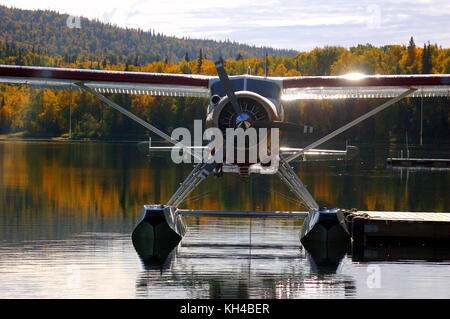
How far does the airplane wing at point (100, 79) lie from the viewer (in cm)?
1355

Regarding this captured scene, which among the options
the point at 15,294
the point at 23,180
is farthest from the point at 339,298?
the point at 23,180

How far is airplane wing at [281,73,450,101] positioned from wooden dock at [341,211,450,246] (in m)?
1.96

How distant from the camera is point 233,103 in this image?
41.5ft

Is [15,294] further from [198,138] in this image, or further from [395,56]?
[395,56]

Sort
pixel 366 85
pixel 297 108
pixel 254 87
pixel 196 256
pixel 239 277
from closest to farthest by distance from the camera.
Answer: pixel 239 277 < pixel 196 256 < pixel 254 87 < pixel 366 85 < pixel 297 108

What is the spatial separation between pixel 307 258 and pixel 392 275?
1619 mm

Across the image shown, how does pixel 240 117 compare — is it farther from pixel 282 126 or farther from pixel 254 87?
pixel 254 87

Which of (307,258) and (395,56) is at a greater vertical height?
(395,56)

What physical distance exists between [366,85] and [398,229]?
2198mm

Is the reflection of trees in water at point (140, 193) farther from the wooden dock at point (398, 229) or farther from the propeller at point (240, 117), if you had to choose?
the wooden dock at point (398, 229)

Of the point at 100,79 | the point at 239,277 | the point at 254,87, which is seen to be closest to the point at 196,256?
the point at 239,277

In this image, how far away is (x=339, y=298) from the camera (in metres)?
9.87
